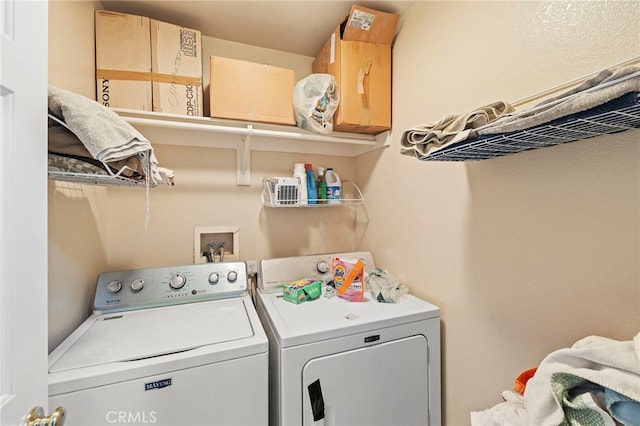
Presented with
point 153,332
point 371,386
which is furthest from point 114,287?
point 371,386

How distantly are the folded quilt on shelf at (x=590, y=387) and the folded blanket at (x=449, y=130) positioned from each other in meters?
0.62

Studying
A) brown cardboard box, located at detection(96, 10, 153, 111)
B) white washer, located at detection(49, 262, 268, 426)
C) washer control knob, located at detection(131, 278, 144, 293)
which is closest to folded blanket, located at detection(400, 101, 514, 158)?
white washer, located at detection(49, 262, 268, 426)

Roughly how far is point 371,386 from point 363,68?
5.57ft

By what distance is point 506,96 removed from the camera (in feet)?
3.37

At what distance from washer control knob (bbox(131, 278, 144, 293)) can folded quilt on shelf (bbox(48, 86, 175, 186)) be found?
719mm

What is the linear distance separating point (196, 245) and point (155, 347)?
82 cm

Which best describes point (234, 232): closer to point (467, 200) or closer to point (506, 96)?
point (467, 200)

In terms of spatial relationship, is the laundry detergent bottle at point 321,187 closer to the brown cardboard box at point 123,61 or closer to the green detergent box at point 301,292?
the green detergent box at point 301,292

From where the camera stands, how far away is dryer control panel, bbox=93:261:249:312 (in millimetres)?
1296

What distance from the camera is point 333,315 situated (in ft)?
3.98

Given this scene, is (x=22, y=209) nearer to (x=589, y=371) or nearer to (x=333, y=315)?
(x=333, y=315)

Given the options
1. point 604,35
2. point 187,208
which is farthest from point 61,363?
point 604,35

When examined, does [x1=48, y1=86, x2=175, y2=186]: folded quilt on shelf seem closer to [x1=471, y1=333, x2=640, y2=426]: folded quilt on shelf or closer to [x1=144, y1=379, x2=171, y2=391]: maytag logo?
[x1=144, y1=379, x2=171, y2=391]: maytag logo

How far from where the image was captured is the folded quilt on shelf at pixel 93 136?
740 millimetres
